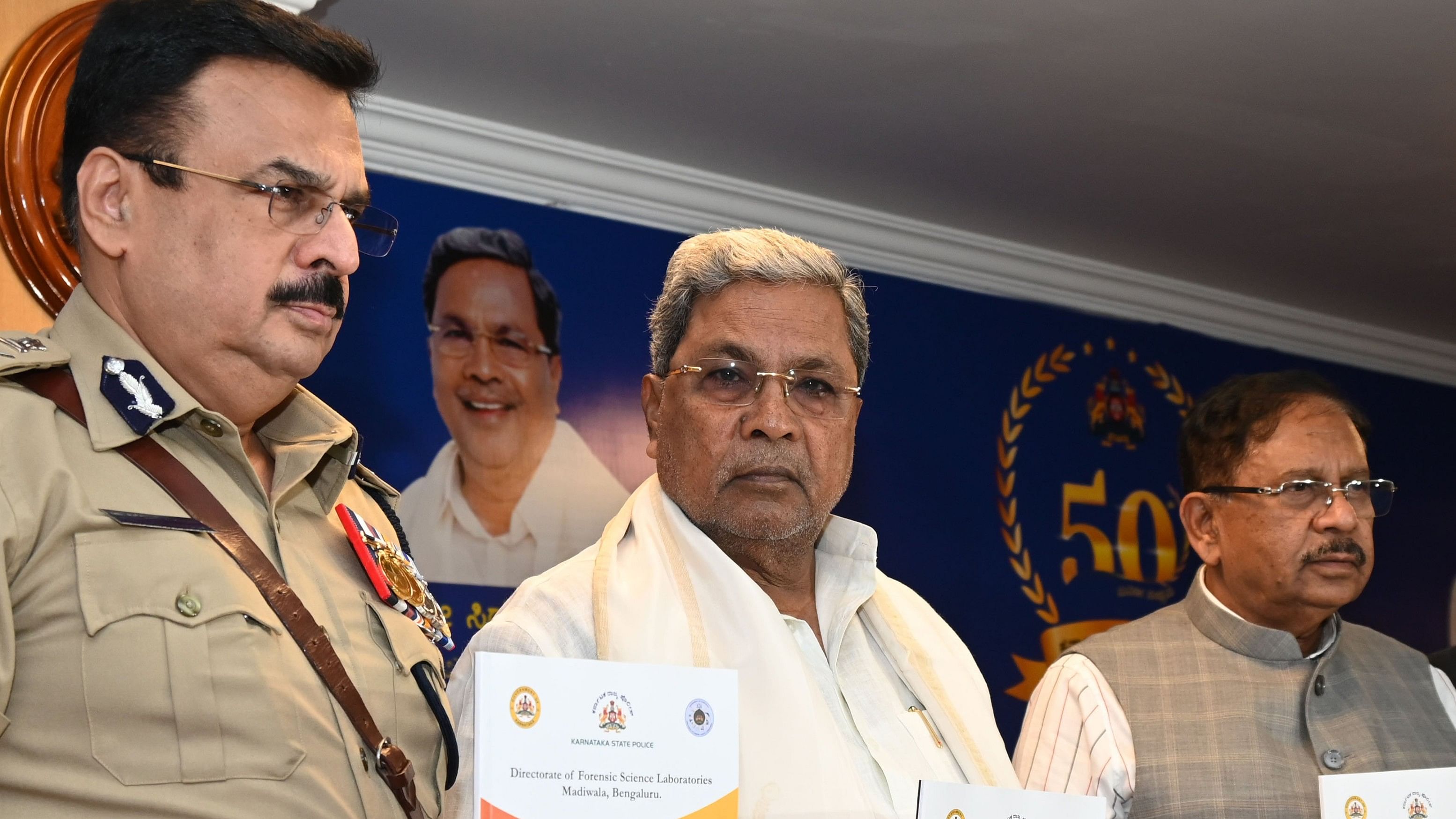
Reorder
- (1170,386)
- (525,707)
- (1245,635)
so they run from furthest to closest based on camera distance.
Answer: (1170,386) < (1245,635) < (525,707)

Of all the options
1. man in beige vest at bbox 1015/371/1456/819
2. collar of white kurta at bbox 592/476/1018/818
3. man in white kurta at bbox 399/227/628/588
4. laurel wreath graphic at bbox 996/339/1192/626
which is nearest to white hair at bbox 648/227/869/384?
collar of white kurta at bbox 592/476/1018/818

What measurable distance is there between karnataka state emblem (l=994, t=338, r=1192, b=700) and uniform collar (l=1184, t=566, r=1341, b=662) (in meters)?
2.05

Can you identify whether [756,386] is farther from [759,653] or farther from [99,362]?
[99,362]

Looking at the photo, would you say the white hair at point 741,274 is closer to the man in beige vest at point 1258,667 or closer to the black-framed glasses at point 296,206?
the black-framed glasses at point 296,206

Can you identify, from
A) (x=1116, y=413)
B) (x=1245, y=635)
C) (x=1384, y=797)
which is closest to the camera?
(x=1384, y=797)

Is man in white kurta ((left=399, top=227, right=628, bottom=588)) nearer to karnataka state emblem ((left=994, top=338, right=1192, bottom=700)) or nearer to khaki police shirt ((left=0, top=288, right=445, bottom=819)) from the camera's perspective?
karnataka state emblem ((left=994, top=338, right=1192, bottom=700))

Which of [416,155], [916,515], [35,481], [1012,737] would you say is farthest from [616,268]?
[35,481]

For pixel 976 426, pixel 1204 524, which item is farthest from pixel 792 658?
pixel 976 426

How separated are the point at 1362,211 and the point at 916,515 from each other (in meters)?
1.77

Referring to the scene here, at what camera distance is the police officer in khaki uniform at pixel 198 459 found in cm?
131

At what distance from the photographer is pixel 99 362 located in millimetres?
1463

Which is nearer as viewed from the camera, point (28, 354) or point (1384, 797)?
point (28, 354)

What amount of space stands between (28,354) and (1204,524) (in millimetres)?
2259

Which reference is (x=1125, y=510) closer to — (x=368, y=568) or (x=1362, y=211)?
(x=1362, y=211)
